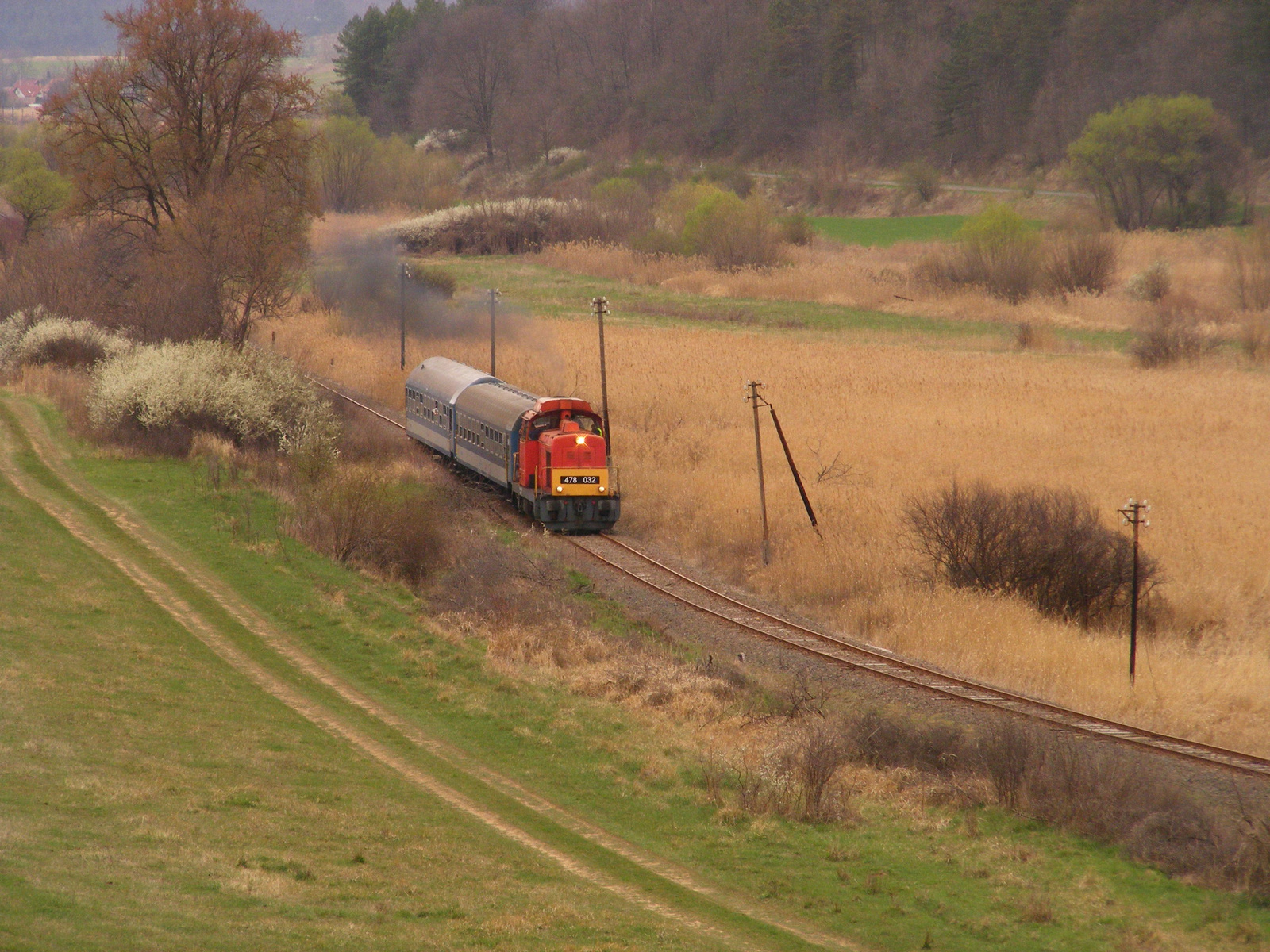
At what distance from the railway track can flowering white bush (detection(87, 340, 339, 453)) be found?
1129 cm

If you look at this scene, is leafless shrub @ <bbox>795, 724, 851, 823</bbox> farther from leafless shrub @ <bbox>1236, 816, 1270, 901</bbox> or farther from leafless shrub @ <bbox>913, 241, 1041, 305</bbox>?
leafless shrub @ <bbox>913, 241, 1041, 305</bbox>

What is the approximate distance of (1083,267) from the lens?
78.7m

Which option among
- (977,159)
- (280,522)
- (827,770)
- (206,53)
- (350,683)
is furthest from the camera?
(977,159)

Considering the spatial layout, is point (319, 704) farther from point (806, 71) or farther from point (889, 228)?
point (806, 71)

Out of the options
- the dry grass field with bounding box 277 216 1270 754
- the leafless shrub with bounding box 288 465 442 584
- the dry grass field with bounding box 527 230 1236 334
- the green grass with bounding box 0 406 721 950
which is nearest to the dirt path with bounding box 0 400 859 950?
the green grass with bounding box 0 406 721 950

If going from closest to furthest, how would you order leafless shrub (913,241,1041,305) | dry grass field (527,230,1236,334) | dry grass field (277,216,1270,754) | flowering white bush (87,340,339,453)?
dry grass field (277,216,1270,754)
flowering white bush (87,340,339,453)
dry grass field (527,230,1236,334)
leafless shrub (913,241,1041,305)

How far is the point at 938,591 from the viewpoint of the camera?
28469mm

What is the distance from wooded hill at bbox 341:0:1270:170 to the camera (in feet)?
371

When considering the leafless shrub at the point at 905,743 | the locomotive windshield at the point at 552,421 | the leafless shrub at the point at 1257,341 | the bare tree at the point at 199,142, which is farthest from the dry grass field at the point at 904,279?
the leafless shrub at the point at 905,743

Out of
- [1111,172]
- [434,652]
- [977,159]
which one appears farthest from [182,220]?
[977,159]

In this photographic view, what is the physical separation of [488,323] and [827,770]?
4340 cm

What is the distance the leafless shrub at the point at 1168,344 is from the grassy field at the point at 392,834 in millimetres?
43970

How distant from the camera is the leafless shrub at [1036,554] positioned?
2886 cm

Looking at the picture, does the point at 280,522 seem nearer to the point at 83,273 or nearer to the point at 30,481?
the point at 30,481
